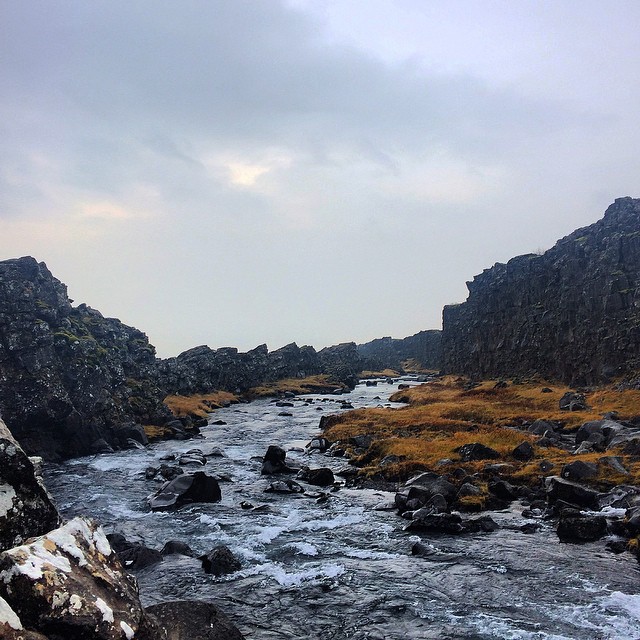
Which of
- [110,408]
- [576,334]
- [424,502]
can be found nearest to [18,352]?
[110,408]

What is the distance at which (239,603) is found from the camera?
1639 centimetres

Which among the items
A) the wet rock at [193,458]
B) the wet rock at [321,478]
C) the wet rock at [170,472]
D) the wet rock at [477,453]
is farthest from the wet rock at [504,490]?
the wet rock at [193,458]

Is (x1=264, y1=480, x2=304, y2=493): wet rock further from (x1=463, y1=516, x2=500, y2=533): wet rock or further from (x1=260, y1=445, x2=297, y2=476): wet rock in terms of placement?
(x1=463, y1=516, x2=500, y2=533): wet rock

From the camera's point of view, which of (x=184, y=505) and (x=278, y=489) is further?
(x=278, y=489)

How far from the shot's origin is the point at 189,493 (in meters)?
29.7

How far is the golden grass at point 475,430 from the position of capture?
32.7m

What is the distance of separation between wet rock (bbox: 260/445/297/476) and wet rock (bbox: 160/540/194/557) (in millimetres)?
15822

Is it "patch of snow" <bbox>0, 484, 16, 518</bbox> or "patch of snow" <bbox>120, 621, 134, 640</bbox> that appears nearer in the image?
"patch of snow" <bbox>120, 621, 134, 640</bbox>

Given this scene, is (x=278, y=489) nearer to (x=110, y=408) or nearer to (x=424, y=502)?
(x=424, y=502)

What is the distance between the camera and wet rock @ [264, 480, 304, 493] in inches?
1244

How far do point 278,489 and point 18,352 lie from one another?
116ft

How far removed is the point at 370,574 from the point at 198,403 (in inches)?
3217

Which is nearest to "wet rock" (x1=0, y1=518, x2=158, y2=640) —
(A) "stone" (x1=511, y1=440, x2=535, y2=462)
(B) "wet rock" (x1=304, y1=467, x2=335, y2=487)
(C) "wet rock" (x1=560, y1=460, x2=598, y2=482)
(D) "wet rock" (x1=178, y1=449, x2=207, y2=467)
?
(B) "wet rock" (x1=304, y1=467, x2=335, y2=487)

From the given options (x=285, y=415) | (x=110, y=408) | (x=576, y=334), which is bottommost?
(x=285, y=415)
